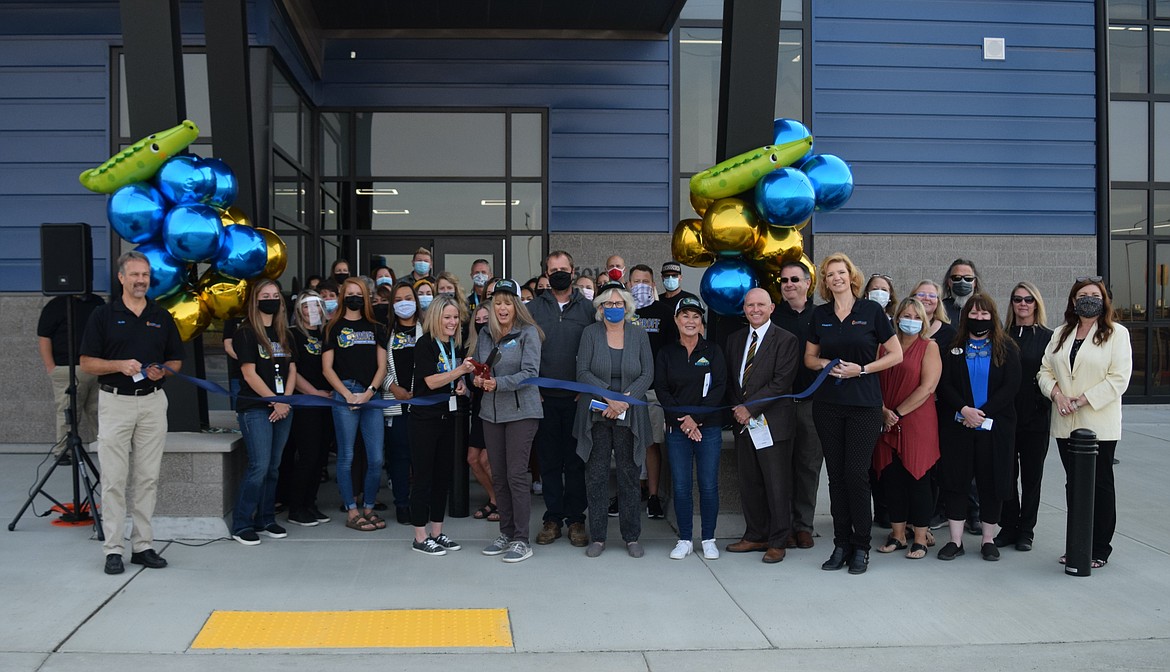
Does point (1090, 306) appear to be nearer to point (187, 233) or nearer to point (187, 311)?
point (187, 233)

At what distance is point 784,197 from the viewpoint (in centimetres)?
647

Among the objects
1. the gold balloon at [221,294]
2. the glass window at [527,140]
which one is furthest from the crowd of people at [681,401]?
the glass window at [527,140]

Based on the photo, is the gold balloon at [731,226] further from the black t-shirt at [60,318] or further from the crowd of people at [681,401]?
the black t-shirt at [60,318]

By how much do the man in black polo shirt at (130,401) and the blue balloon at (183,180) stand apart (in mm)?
776

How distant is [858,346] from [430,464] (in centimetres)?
294

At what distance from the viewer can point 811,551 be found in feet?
21.2

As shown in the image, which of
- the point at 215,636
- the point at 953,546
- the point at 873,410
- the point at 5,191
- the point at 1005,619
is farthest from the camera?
the point at 5,191

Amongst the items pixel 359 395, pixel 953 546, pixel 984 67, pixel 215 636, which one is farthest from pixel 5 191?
pixel 984 67

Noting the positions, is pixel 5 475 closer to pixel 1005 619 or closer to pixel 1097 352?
pixel 1005 619

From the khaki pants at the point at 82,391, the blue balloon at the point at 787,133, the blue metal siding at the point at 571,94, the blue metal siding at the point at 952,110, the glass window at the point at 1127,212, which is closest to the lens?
the blue balloon at the point at 787,133

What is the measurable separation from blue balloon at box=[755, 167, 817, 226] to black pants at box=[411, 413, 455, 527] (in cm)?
269

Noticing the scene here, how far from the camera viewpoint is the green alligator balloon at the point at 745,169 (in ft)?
21.5

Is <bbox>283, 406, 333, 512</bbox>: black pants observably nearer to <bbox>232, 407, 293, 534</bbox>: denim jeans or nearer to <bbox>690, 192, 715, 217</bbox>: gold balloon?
<bbox>232, 407, 293, 534</bbox>: denim jeans

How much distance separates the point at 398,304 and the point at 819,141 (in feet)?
24.8
